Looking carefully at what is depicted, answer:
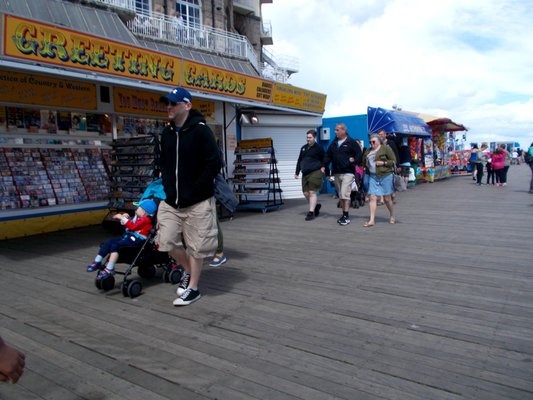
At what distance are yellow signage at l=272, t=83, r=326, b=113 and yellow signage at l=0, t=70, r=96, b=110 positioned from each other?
4878 mm

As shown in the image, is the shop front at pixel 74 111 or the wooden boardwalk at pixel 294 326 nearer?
the wooden boardwalk at pixel 294 326

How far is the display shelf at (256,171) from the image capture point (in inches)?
444

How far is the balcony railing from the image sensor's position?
20953 millimetres

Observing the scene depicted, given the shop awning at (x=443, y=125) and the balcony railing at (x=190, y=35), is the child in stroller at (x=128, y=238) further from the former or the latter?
the shop awning at (x=443, y=125)

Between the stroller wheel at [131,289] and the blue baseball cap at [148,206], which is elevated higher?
the blue baseball cap at [148,206]

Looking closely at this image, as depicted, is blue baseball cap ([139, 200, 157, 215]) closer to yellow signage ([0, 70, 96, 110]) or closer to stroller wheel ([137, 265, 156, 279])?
stroller wheel ([137, 265, 156, 279])

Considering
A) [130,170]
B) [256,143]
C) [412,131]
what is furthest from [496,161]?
[130,170]

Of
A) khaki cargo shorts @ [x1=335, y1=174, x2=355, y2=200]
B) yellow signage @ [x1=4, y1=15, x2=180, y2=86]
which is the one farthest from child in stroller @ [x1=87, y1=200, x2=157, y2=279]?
khaki cargo shorts @ [x1=335, y1=174, x2=355, y2=200]

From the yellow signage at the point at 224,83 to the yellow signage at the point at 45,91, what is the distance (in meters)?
2.37

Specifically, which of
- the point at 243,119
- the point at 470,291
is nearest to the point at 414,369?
the point at 470,291

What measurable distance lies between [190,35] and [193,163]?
21.7 metres

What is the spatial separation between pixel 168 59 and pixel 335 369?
701 cm

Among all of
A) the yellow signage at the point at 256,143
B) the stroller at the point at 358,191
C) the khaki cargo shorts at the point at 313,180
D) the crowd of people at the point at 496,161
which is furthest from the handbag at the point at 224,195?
the crowd of people at the point at 496,161

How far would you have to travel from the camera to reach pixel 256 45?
1362 inches
